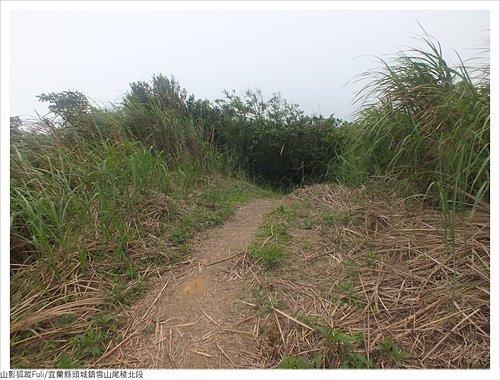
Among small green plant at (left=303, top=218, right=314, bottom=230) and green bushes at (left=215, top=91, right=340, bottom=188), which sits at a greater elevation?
green bushes at (left=215, top=91, right=340, bottom=188)

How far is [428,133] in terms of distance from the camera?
214cm

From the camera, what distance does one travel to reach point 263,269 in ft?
6.43

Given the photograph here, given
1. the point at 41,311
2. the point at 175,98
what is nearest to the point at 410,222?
the point at 41,311

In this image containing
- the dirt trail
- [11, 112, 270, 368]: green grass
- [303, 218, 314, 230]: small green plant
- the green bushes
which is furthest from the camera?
the green bushes

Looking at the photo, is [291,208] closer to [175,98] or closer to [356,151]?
[356,151]

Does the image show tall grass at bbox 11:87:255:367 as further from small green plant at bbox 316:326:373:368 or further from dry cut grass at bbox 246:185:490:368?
small green plant at bbox 316:326:373:368

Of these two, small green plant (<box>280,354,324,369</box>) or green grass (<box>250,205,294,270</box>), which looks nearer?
small green plant (<box>280,354,324,369</box>)

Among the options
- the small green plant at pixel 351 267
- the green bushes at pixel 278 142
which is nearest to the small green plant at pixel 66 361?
the small green plant at pixel 351 267

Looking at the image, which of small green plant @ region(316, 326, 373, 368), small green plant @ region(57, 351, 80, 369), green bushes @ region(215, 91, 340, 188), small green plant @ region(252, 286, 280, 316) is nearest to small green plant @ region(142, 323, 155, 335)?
small green plant @ region(57, 351, 80, 369)

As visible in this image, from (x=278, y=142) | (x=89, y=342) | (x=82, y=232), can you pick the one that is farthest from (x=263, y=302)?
(x=278, y=142)

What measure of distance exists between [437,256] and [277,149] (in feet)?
15.4

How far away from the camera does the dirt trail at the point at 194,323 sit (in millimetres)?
1408

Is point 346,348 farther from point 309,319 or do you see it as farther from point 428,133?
point 428,133

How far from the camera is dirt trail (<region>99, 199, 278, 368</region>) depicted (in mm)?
1408
